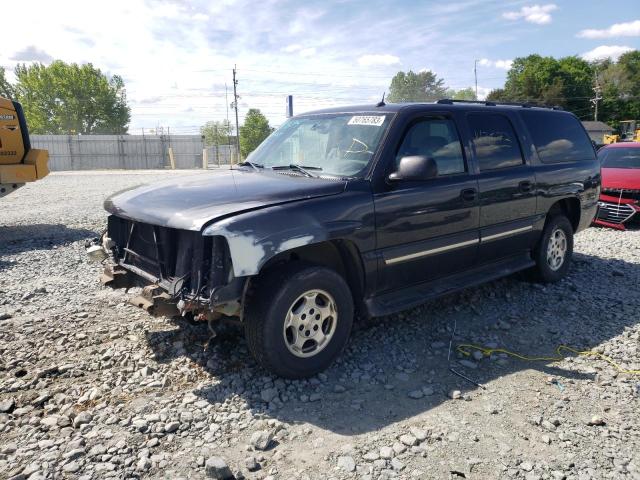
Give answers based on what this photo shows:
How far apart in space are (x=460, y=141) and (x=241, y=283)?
8.46 ft

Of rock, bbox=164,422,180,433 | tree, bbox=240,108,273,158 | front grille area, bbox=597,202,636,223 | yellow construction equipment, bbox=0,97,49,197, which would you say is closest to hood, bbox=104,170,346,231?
rock, bbox=164,422,180,433

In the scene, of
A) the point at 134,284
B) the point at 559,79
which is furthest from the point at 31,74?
the point at 134,284

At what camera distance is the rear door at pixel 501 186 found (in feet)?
15.6

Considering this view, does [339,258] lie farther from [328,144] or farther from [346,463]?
[346,463]

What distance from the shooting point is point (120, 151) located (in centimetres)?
4391

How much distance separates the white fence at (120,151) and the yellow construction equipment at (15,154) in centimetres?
3574

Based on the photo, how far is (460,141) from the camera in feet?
15.2

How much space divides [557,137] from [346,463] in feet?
15.5

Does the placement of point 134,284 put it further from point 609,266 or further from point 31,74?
point 31,74

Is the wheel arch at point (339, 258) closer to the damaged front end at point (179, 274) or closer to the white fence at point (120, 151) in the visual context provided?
the damaged front end at point (179, 274)

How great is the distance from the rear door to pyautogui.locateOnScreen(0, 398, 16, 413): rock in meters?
3.99

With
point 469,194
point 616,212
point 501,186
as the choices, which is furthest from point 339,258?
point 616,212

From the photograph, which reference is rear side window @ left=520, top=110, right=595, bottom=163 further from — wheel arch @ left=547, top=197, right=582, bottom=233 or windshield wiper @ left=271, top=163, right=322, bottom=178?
windshield wiper @ left=271, top=163, right=322, bottom=178

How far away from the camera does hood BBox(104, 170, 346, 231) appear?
3.32 metres
